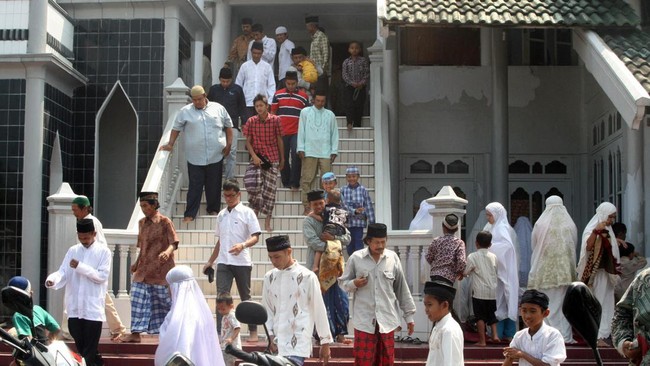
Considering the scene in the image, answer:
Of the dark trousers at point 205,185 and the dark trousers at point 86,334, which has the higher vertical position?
the dark trousers at point 205,185

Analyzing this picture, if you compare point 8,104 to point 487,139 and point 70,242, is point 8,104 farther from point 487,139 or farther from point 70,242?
point 487,139

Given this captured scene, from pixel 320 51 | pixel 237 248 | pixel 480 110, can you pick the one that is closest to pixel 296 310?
pixel 237 248

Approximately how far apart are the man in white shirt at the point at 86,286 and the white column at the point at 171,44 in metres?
8.01

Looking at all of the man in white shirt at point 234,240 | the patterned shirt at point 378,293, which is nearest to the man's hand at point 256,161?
the man in white shirt at point 234,240

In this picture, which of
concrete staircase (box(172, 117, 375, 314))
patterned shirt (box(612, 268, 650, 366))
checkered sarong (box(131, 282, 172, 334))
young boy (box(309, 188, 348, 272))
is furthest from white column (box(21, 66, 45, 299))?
patterned shirt (box(612, 268, 650, 366))

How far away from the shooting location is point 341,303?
1358 cm

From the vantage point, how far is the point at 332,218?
13602 mm

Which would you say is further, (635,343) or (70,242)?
(70,242)

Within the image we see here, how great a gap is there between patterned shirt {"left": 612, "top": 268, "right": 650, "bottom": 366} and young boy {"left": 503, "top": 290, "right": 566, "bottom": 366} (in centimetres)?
109

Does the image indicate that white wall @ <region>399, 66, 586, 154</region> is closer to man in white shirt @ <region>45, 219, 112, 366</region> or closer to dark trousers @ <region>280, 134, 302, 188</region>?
dark trousers @ <region>280, 134, 302, 188</region>

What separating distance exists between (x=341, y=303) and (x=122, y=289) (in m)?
2.68

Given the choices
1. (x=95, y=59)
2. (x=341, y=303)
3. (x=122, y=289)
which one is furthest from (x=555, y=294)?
(x=95, y=59)

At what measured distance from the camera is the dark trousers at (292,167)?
56.7 feet

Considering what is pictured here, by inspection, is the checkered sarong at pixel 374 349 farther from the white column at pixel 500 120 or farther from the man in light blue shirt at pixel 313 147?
the white column at pixel 500 120
